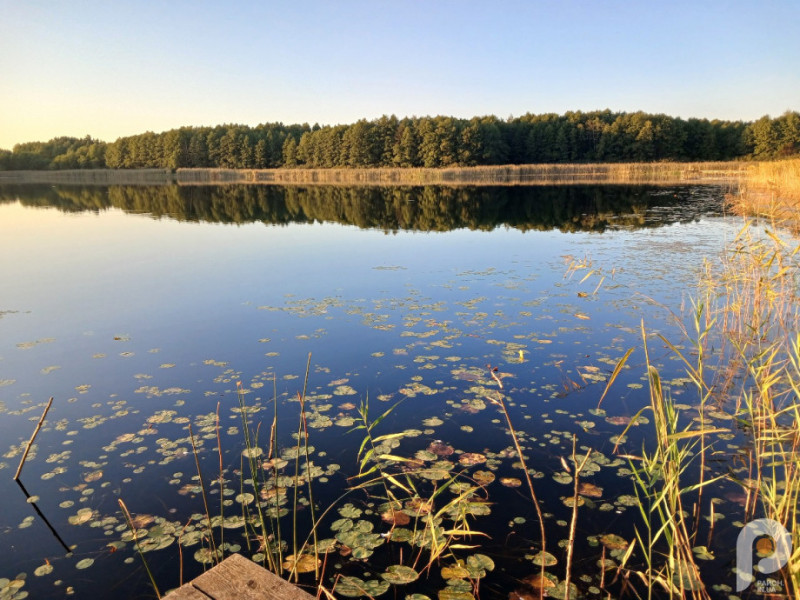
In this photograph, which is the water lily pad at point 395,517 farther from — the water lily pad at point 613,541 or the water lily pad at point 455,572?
the water lily pad at point 613,541

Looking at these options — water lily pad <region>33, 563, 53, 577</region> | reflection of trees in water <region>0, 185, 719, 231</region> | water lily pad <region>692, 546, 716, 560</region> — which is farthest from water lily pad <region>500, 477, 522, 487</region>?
reflection of trees in water <region>0, 185, 719, 231</region>

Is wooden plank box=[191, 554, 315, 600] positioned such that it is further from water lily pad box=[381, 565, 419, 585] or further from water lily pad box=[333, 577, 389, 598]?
water lily pad box=[381, 565, 419, 585]

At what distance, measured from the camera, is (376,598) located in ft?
9.65

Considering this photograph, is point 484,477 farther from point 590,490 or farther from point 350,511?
point 350,511

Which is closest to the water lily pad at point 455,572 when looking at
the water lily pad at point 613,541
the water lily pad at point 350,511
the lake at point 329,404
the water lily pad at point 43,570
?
the lake at point 329,404

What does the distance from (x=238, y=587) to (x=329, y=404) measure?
10.1 ft

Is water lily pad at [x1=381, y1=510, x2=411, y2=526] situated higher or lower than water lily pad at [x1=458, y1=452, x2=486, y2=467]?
lower

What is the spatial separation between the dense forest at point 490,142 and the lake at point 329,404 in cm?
6789

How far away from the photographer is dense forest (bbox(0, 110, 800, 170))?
77.6 meters

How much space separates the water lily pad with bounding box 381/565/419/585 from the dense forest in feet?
255

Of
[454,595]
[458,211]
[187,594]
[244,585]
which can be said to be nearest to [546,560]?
[454,595]

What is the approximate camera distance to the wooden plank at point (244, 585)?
2.26 m

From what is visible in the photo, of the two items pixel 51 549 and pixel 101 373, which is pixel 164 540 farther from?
pixel 101 373

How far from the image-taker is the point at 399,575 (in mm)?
3080
